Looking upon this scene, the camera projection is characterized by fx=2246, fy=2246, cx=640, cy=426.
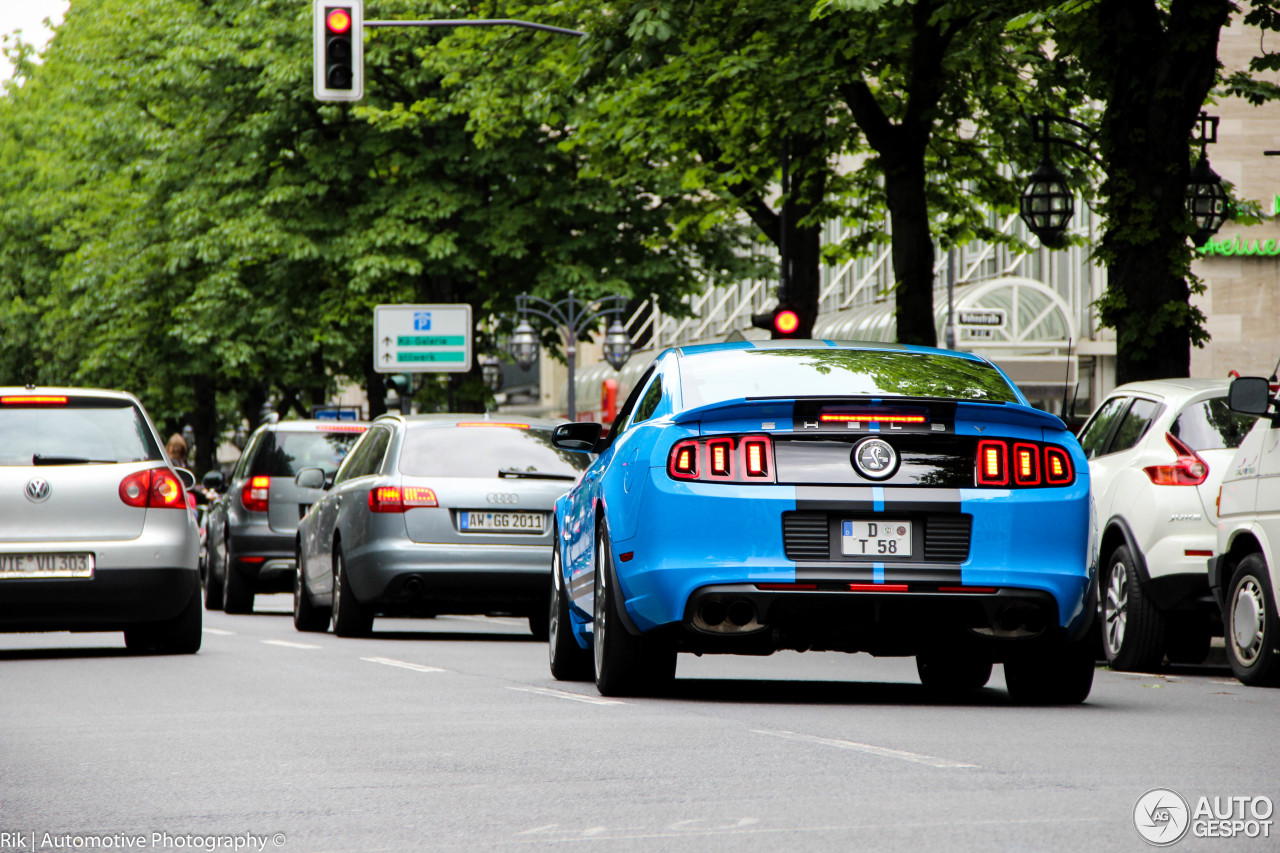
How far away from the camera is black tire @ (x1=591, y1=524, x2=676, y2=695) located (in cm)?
936

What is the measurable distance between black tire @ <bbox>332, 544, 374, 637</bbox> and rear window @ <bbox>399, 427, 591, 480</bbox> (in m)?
0.94

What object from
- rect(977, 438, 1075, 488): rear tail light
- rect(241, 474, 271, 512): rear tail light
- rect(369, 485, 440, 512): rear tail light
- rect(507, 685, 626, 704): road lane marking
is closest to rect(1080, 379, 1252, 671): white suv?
rect(977, 438, 1075, 488): rear tail light

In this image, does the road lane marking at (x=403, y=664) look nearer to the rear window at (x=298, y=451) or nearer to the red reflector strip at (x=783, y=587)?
the red reflector strip at (x=783, y=587)

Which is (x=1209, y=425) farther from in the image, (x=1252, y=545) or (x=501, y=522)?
(x=501, y=522)

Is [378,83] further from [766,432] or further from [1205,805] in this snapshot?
[1205,805]

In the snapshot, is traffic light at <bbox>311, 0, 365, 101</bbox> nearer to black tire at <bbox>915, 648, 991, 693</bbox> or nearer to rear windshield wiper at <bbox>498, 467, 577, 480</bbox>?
rear windshield wiper at <bbox>498, 467, 577, 480</bbox>

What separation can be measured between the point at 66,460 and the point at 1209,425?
6.62 meters

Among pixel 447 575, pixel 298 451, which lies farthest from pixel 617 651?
pixel 298 451

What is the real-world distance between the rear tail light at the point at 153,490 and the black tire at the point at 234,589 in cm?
820

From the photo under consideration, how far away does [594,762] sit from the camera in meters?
7.12

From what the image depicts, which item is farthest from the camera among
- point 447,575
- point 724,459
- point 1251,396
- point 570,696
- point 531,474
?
point 531,474

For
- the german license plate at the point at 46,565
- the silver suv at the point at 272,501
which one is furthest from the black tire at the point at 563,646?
the silver suv at the point at 272,501

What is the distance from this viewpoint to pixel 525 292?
35688 mm

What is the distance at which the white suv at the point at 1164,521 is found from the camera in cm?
1227
